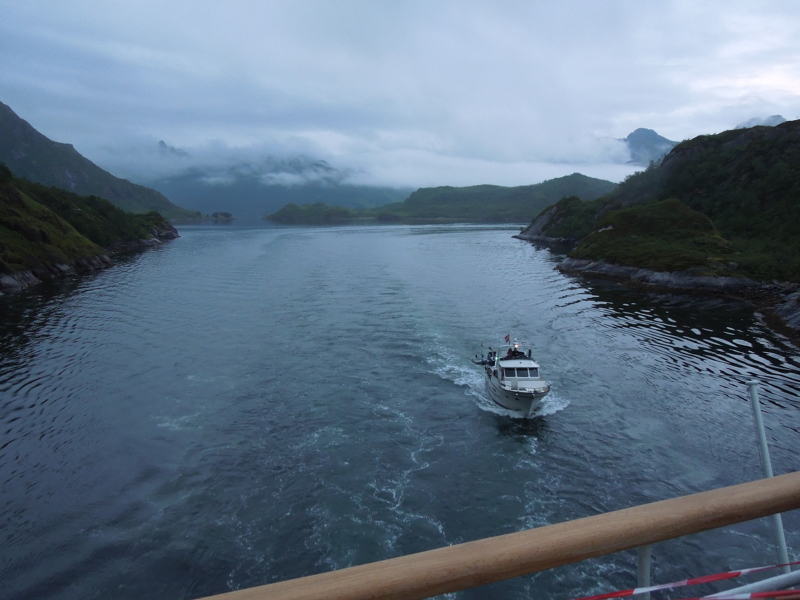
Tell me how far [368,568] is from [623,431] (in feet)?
110

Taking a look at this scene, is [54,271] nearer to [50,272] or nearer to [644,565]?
[50,272]

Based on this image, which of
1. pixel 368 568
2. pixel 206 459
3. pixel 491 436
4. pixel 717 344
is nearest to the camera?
pixel 368 568

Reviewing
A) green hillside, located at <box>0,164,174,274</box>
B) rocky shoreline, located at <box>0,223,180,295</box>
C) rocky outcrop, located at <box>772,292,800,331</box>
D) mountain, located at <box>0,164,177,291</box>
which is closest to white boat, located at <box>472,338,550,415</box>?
rocky outcrop, located at <box>772,292,800,331</box>

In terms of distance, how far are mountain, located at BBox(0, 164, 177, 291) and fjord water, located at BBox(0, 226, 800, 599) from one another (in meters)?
25.9

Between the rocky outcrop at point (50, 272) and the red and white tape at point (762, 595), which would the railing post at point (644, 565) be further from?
the rocky outcrop at point (50, 272)

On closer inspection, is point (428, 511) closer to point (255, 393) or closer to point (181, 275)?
point (255, 393)

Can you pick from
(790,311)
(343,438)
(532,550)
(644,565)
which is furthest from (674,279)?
(532,550)

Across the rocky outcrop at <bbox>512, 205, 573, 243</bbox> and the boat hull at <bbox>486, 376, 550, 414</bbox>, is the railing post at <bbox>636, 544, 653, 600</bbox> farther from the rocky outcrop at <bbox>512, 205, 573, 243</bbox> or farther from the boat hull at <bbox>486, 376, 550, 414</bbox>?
the rocky outcrop at <bbox>512, 205, 573, 243</bbox>

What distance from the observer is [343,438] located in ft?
102

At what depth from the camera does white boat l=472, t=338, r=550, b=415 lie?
33.6 meters

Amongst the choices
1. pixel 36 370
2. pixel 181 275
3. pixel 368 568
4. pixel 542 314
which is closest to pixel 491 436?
pixel 368 568

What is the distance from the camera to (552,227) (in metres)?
175

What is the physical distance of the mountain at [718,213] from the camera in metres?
78.1

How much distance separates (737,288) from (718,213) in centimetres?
4610
